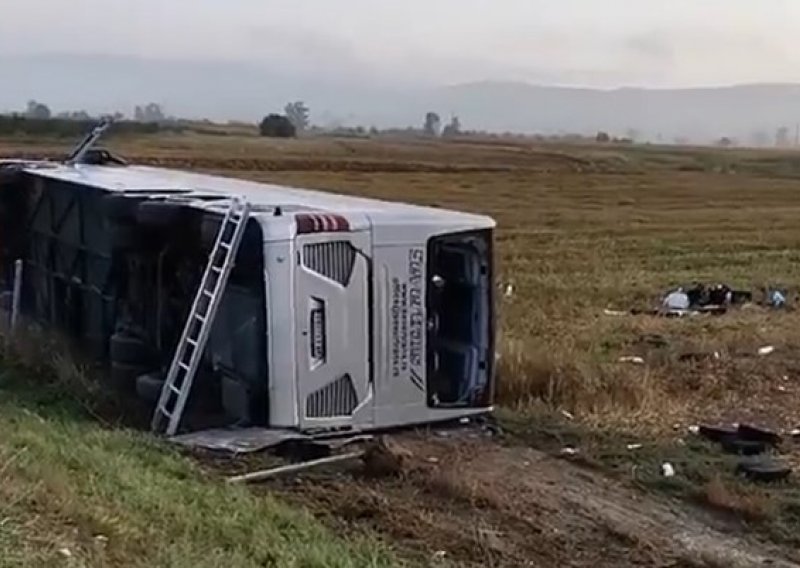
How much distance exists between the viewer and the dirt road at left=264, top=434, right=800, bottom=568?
21.4ft

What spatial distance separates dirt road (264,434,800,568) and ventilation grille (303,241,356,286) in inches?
45.5

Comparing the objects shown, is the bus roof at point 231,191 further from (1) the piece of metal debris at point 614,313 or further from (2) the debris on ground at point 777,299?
(2) the debris on ground at point 777,299

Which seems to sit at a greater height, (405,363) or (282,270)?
(282,270)

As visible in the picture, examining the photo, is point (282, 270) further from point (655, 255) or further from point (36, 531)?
point (655, 255)

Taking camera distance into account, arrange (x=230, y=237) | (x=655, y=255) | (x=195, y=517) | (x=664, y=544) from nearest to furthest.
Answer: (x=195, y=517), (x=664, y=544), (x=230, y=237), (x=655, y=255)

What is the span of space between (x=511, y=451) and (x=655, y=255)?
17138 mm

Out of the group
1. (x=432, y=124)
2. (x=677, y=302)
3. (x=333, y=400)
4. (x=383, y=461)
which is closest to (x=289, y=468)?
(x=383, y=461)

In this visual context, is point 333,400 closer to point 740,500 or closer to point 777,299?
point 740,500

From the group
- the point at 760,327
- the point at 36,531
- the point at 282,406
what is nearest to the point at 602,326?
the point at 760,327

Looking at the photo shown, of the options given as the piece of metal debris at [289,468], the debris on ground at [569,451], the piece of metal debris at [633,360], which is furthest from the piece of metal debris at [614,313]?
the piece of metal debris at [289,468]

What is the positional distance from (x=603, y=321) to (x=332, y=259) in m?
7.54

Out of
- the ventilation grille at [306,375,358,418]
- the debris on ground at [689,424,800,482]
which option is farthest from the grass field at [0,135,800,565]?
the ventilation grille at [306,375,358,418]

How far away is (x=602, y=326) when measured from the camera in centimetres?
1498

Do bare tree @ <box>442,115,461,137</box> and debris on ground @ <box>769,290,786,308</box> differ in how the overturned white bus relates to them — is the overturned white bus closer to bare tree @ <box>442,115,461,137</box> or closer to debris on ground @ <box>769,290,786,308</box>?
debris on ground @ <box>769,290,786,308</box>
